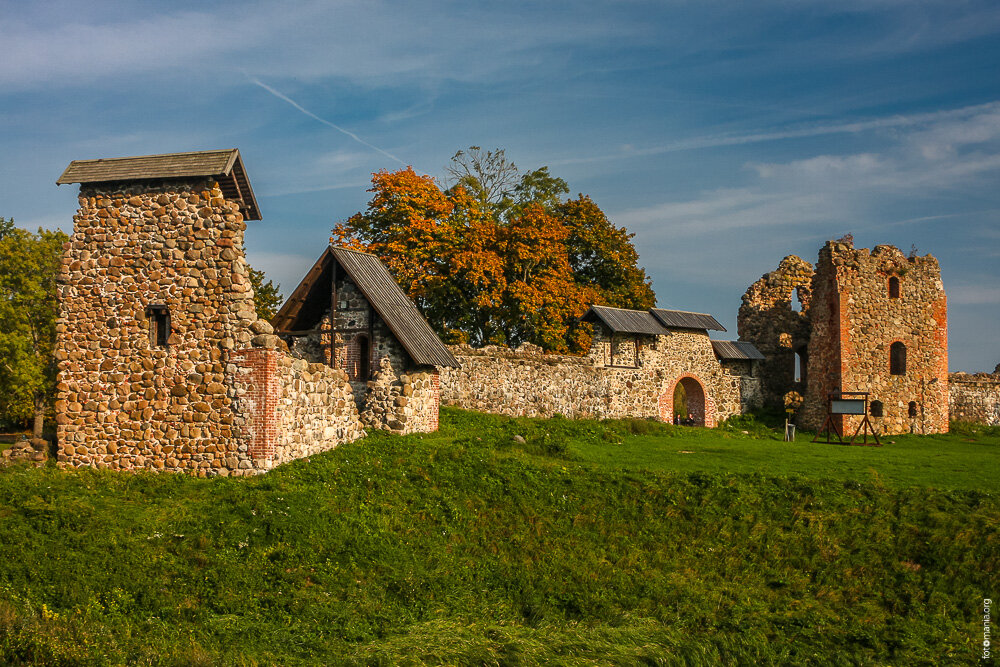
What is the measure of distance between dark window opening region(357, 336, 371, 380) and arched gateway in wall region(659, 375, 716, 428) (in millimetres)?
15449

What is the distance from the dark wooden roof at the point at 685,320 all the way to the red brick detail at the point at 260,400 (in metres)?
21.3

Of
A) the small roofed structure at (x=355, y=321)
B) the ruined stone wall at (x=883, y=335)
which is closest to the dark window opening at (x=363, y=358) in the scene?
the small roofed structure at (x=355, y=321)

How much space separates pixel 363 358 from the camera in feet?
75.3

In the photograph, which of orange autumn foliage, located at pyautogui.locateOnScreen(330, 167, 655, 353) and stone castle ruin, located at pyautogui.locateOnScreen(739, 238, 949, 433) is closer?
stone castle ruin, located at pyautogui.locateOnScreen(739, 238, 949, 433)

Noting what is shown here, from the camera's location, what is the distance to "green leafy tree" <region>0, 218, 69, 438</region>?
105 feet

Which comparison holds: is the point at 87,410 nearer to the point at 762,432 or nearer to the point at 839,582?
the point at 839,582

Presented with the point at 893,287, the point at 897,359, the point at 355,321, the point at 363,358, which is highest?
the point at 893,287

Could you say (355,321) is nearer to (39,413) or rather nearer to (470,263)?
(470,263)

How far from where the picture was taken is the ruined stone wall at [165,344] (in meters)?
16.0

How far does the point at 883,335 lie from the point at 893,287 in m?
2.22

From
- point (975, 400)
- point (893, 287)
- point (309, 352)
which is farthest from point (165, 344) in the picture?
point (975, 400)

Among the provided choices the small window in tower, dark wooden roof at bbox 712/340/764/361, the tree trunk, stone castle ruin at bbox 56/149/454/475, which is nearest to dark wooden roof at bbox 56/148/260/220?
stone castle ruin at bbox 56/149/454/475

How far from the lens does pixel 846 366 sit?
107ft

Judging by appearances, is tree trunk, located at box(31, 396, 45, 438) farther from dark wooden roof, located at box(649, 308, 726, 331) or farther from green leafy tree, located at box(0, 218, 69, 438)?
dark wooden roof, located at box(649, 308, 726, 331)
